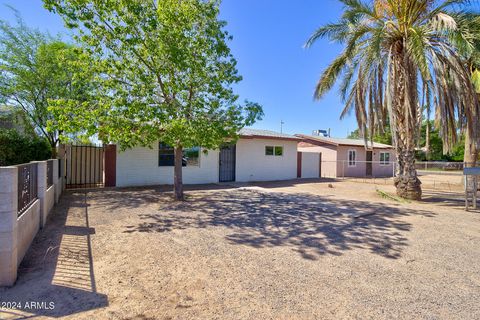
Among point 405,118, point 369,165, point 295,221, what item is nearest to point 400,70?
point 405,118

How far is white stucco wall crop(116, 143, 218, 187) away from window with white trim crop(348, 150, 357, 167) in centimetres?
1400

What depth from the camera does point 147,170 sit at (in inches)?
514

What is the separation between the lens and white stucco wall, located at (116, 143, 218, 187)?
12.4 metres

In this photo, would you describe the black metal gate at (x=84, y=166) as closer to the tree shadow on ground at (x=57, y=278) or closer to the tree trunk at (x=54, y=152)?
the tree trunk at (x=54, y=152)

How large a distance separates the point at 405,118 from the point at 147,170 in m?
11.3

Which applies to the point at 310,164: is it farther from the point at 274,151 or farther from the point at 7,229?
the point at 7,229

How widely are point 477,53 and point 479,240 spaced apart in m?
6.02

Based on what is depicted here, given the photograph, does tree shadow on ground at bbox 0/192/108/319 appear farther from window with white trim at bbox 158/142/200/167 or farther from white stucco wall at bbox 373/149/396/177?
white stucco wall at bbox 373/149/396/177

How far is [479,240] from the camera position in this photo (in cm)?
572

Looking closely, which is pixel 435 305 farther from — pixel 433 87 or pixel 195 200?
pixel 433 87

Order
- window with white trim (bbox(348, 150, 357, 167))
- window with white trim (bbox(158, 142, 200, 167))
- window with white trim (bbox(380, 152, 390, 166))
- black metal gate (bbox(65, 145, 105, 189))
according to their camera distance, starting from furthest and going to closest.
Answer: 1. window with white trim (bbox(380, 152, 390, 166))
2. window with white trim (bbox(348, 150, 357, 167))
3. window with white trim (bbox(158, 142, 200, 167))
4. black metal gate (bbox(65, 145, 105, 189))

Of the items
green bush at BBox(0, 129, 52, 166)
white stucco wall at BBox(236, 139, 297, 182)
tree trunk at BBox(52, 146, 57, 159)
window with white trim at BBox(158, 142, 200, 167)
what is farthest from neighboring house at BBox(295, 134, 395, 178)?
green bush at BBox(0, 129, 52, 166)

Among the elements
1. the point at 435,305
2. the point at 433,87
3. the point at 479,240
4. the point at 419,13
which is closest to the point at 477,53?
the point at 433,87

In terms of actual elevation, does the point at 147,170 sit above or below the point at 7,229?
above
